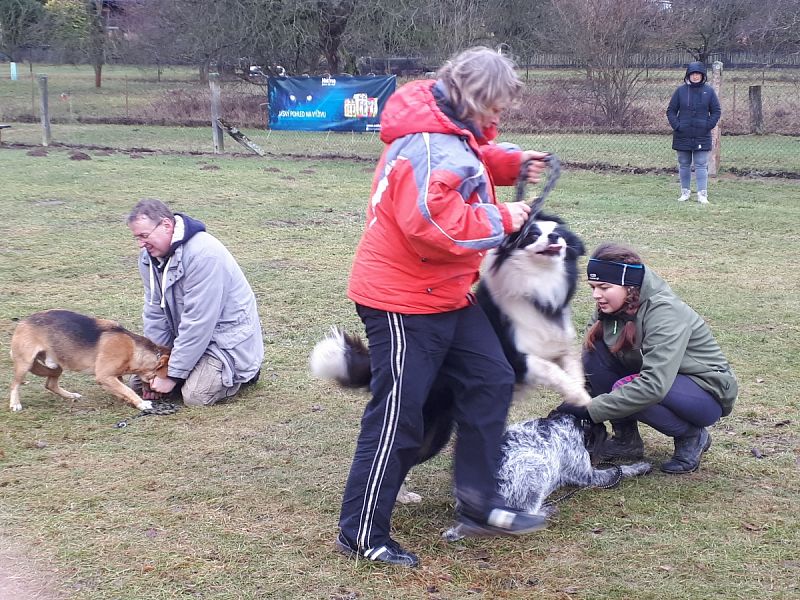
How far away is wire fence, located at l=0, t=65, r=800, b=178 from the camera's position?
653 inches

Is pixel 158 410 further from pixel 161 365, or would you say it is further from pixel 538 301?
pixel 538 301

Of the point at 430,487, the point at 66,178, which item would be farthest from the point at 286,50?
the point at 430,487

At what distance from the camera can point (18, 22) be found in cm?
4200

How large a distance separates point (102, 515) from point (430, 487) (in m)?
1.47

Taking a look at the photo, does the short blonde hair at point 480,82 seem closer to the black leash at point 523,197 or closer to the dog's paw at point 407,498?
the black leash at point 523,197

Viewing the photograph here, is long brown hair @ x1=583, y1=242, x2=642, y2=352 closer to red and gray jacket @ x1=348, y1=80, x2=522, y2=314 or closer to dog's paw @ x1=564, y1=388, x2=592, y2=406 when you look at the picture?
dog's paw @ x1=564, y1=388, x2=592, y2=406

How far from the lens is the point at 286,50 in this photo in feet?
83.0

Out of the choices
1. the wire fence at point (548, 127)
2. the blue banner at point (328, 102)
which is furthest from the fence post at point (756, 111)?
the blue banner at point (328, 102)

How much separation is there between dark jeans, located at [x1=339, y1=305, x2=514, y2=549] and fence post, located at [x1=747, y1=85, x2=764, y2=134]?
645 inches

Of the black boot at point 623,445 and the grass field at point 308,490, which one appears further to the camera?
the black boot at point 623,445

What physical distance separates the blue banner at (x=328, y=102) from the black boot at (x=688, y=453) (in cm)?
1448

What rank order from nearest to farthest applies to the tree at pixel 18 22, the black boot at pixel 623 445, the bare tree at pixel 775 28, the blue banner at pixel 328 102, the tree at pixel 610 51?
the black boot at pixel 623 445
the bare tree at pixel 775 28
the blue banner at pixel 328 102
the tree at pixel 610 51
the tree at pixel 18 22

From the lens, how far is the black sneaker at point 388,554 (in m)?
3.34

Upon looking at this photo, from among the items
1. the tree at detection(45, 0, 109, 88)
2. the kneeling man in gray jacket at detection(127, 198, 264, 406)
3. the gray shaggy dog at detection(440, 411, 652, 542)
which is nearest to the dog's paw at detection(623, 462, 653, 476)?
the gray shaggy dog at detection(440, 411, 652, 542)
